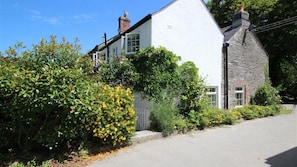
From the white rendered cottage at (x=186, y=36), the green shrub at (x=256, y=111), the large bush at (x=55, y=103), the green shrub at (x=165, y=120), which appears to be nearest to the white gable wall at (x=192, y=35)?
the white rendered cottage at (x=186, y=36)

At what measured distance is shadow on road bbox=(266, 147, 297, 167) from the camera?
5.04m

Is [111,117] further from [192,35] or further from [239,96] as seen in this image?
[239,96]

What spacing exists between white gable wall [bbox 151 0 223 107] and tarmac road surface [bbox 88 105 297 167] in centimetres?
467

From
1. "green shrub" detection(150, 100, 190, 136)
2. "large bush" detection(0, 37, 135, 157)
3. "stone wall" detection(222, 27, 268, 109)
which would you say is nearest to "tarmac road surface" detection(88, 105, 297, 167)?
"green shrub" detection(150, 100, 190, 136)

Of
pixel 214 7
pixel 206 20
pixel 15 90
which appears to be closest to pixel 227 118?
pixel 206 20

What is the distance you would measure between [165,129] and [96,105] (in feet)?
10.9

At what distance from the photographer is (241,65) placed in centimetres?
1430

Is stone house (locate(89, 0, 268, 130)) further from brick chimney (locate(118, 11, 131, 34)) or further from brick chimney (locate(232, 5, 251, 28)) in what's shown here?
brick chimney (locate(118, 11, 131, 34))

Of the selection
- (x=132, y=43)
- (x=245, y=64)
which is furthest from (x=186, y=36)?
(x=245, y=64)

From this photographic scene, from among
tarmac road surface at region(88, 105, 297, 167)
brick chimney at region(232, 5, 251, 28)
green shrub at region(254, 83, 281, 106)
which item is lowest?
tarmac road surface at region(88, 105, 297, 167)

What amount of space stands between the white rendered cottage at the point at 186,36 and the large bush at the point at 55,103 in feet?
15.5

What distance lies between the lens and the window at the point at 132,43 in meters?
11.3

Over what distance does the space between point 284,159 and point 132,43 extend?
8791 millimetres

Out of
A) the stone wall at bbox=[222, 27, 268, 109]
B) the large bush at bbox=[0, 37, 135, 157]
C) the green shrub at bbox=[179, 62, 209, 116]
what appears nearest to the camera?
the large bush at bbox=[0, 37, 135, 157]
